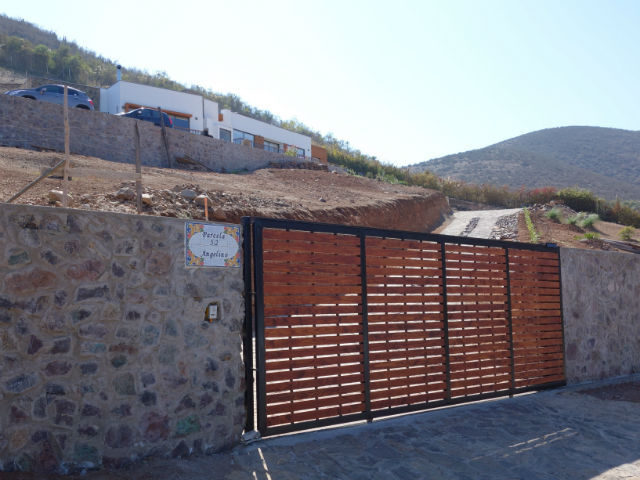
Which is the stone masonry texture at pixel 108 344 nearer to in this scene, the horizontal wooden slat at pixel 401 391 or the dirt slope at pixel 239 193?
the horizontal wooden slat at pixel 401 391

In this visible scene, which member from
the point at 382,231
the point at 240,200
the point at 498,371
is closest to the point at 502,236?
the point at 240,200

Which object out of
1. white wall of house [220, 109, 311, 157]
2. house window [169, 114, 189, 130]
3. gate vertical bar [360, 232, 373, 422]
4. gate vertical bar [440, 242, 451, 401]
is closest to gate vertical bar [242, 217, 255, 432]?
gate vertical bar [360, 232, 373, 422]

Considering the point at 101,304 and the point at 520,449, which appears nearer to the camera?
the point at 101,304

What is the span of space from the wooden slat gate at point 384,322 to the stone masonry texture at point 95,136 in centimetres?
1557

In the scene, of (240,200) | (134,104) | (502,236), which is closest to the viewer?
(240,200)

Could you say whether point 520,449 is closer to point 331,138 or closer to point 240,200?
point 240,200

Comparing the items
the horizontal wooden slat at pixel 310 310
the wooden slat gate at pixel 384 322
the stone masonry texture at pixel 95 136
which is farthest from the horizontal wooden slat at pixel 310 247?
the stone masonry texture at pixel 95 136

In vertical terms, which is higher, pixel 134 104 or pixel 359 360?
pixel 134 104

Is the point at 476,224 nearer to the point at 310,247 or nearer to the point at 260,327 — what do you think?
the point at 310,247

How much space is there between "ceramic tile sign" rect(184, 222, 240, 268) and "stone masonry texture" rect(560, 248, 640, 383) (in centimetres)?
637

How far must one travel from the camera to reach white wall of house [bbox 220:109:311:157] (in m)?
38.1

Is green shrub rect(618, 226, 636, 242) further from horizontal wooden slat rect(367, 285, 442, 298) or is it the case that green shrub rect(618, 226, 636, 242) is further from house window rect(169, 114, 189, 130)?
house window rect(169, 114, 189, 130)

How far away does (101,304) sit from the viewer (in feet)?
14.8

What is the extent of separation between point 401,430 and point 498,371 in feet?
7.82
